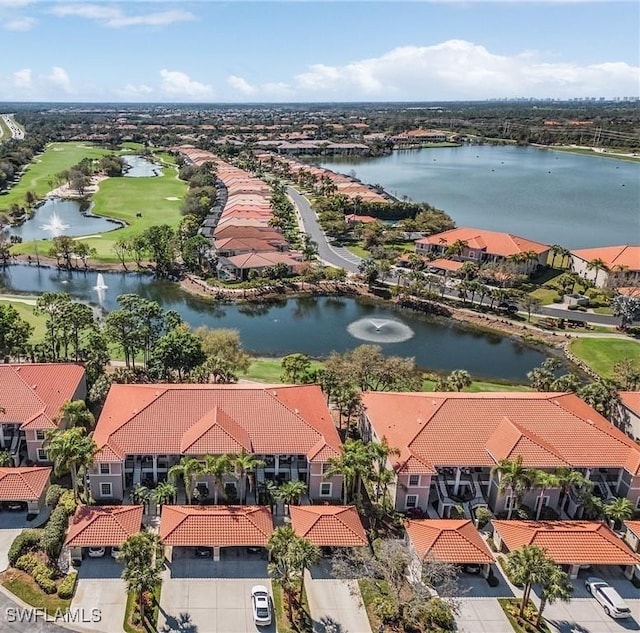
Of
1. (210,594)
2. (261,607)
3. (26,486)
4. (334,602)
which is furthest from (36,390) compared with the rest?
(334,602)

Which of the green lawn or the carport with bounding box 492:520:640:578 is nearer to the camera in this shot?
the carport with bounding box 492:520:640:578

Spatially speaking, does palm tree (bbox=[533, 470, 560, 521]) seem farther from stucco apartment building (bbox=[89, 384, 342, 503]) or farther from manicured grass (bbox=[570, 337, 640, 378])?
manicured grass (bbox=[570, 337, 640, 378])


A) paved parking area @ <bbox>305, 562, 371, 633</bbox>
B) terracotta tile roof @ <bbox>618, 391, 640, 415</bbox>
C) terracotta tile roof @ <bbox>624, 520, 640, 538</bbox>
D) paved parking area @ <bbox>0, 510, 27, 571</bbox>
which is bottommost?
paved parking area @ <bbox>305, 562, 371, 633</bbox>

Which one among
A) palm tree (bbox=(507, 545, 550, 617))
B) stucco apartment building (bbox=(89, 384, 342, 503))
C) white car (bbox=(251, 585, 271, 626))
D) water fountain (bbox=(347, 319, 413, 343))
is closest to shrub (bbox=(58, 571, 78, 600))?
stucco apartment building (bbox=(89, 384, 342, 503))

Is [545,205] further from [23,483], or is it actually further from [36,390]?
[23,483]

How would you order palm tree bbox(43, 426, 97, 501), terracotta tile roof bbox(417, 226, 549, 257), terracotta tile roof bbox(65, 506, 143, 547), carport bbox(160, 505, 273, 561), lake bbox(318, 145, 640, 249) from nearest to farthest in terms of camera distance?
terracotta tile roof bbox(65, 506, 143, 547) < carport bbox(160, 505, 273, 561) < palm tree bbox(43, 426, 97, 501) < terracotta tile roof bbox(417, 226, 549, 257) < lake bbox(318, 145, 640, 249)

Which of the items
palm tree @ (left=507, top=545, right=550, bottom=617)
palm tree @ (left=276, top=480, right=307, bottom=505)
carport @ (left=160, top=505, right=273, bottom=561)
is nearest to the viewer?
palm tree @ (left=507, top=545, right=550, bottom=617)

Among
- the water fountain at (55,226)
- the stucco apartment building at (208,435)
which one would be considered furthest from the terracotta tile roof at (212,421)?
the water fountain at (55,226)
